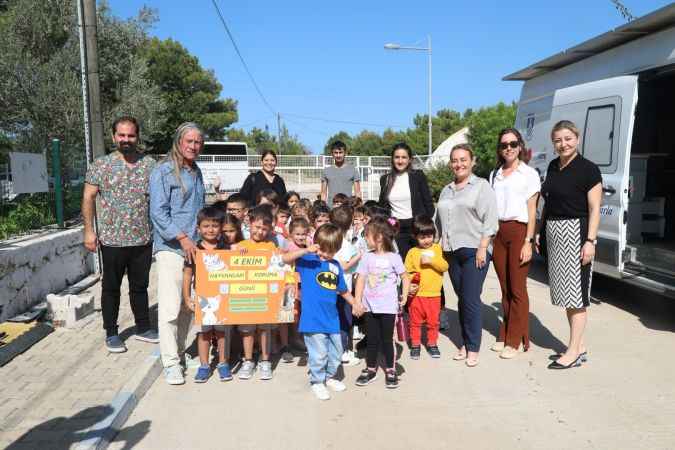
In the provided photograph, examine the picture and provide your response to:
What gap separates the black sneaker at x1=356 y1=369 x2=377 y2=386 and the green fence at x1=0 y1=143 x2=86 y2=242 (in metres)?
5.04

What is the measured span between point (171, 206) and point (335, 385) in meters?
2.07

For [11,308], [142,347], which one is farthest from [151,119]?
[142,347]

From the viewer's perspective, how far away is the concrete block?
20.5 ft

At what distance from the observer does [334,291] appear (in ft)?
14.9

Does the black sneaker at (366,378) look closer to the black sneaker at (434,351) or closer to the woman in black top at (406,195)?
the black sneaker at (434,351)

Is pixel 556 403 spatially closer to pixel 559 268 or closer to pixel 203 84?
pixel 559 268

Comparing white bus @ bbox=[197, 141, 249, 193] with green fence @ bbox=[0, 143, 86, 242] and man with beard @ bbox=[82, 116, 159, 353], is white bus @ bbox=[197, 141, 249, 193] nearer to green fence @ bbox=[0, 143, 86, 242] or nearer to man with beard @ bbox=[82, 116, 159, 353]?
green fence @ bbox=[0, 143, 86, 242]

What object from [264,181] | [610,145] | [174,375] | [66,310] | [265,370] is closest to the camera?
[174,375]

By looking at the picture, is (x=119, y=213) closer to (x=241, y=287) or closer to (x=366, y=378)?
(x=241, y=287)

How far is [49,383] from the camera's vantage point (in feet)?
15.2

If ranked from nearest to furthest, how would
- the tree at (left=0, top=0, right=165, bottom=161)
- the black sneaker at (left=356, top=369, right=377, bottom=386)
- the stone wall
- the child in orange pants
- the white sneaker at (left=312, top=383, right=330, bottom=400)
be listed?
the white sneaker at (left=312, top=383, right=330, bottom=400)
the black sneaker at (left=356, top=369, right=377, bottom=386)
the child in orange pants
the stone wall
the tree at (left=0, top=0, right=165, bottom=161)

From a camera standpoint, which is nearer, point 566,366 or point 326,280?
point 326,280

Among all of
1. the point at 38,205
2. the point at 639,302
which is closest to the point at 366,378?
the point at 639,302

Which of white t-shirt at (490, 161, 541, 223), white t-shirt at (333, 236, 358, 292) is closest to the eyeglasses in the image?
white t-shirt at (490, 161, 541, 223)
